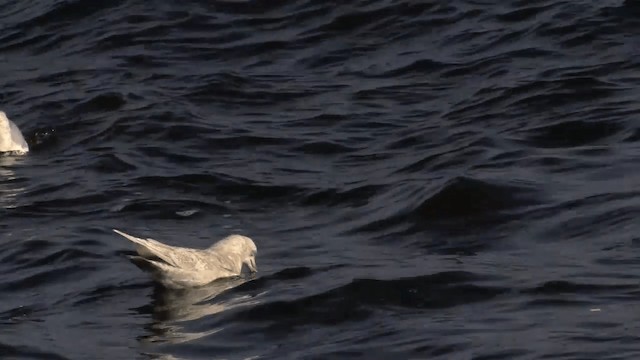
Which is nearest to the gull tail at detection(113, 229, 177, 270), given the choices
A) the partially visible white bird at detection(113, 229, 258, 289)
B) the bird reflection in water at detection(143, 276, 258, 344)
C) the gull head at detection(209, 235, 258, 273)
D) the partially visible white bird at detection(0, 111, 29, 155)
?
the partially visible white bird at detection(113, 229, 258, 289)

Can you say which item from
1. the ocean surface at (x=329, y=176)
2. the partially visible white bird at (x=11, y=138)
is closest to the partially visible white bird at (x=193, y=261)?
the ocean surface at (x=329, y=176)

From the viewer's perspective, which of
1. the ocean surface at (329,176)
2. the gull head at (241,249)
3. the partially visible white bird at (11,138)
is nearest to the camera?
the ocean surface at (329,176)

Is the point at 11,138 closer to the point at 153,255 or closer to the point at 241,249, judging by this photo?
the point at 241,249

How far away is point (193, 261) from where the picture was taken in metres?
9.38

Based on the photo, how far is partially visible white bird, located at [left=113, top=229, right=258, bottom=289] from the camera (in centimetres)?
912

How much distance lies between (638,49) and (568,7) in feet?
5.65

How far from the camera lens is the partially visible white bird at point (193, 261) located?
9.12 m

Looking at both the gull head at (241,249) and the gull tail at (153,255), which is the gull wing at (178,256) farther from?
the gull head at (241,249)

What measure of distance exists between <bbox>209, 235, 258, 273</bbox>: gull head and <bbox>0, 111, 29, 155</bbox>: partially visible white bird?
14.9 ft

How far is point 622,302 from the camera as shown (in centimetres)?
822

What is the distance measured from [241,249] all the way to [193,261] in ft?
1.62

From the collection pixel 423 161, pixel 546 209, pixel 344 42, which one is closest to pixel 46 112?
pixel 344 42

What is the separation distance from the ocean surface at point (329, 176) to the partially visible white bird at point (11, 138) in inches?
6.0

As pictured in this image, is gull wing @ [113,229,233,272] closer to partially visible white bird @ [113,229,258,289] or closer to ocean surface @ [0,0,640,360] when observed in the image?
partially visible white bird @ [113,229,258,289]
